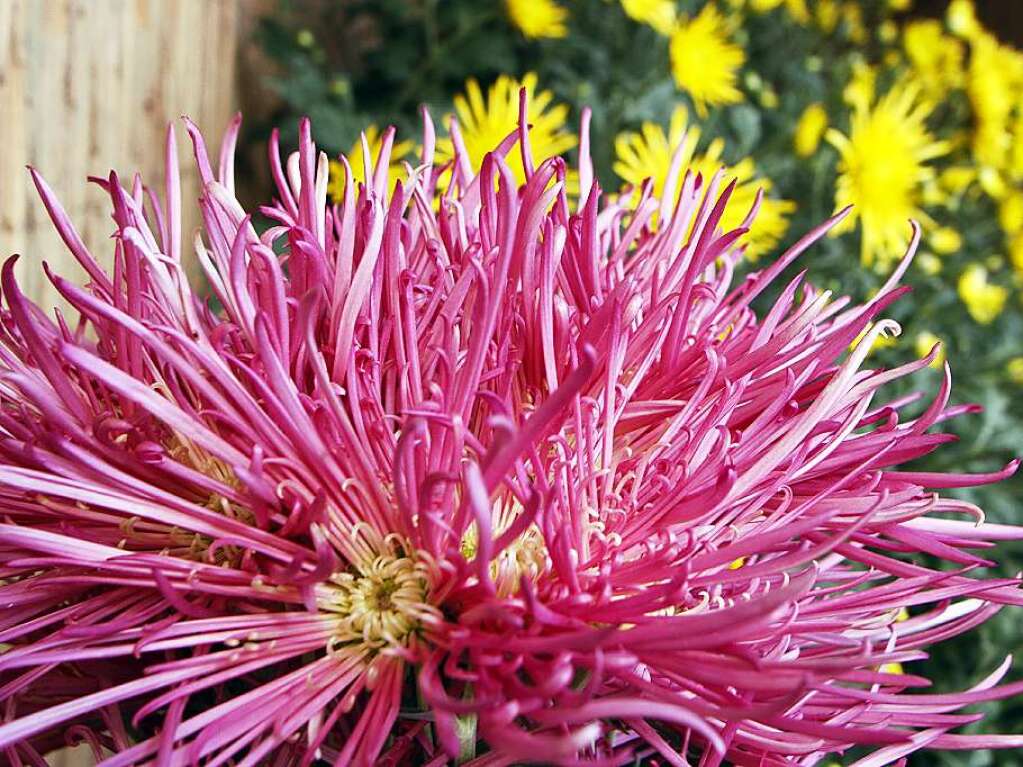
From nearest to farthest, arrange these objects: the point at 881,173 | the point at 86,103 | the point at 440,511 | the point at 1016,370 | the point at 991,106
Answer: the point at 440,511
the point at 86,103
the point at 881,173
the point at 1016,370
the point at 991,106

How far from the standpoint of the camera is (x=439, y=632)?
7.2 inches

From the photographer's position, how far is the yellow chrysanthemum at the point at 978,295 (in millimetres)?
872

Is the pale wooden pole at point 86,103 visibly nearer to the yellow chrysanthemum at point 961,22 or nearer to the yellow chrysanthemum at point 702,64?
the yellow chrysanthemum at point 702,64

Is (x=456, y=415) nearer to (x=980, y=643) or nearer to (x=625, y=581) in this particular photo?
(x=625, y=581)

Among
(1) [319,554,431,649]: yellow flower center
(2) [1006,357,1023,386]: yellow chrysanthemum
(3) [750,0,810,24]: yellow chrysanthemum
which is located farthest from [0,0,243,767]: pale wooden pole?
(2) [1006,357,1023,386]: yellow chrysanthemum

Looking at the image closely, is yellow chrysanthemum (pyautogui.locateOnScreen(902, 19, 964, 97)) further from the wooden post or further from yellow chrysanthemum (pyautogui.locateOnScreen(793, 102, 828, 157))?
the wooden post

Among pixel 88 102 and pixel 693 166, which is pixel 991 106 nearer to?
pixel 693 166

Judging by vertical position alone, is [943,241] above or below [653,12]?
below

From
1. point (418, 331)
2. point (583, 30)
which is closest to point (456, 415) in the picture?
point (418, 331)

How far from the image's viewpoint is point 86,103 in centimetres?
53

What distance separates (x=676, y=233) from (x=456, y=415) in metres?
0.11

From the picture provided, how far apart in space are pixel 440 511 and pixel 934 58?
1171 mm

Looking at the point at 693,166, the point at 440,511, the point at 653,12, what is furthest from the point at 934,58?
the point at 440,511

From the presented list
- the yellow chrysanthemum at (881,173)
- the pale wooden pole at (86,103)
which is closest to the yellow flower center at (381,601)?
the pale wooden pole at (86,103)
